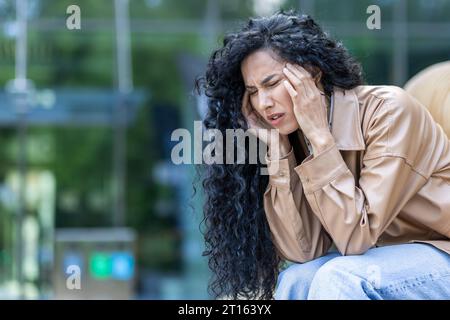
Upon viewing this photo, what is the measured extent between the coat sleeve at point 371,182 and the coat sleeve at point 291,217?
0.39ft

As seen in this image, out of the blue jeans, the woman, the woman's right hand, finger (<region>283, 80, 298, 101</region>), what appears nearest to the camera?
the blue jeans

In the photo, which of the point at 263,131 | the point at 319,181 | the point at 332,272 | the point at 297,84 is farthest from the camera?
the point at 263,131

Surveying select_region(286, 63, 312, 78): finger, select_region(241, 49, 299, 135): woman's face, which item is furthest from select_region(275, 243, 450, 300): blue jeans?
select_region(286, 63, 312, 78): finger

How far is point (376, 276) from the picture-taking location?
2.56 metres

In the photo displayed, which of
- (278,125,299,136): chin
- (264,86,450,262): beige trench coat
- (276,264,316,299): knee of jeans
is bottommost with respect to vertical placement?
(276,264,316,299): knee of jeans

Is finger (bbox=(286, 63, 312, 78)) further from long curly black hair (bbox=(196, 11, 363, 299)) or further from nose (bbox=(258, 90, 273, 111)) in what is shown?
A: nose (bbox=(258, 90, 273, 111))

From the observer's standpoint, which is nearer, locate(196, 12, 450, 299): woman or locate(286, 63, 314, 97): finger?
locate(196, 12, 450, 299): woman

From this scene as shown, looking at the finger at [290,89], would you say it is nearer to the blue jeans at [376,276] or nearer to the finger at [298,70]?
the finger at [298,70]

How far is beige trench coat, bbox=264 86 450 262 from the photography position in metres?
2.67

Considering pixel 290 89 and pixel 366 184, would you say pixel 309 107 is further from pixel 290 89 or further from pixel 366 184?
pixel 366 184

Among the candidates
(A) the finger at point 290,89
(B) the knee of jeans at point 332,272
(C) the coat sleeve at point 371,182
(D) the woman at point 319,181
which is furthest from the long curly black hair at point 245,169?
(B) the knee of jeans at point 332,272

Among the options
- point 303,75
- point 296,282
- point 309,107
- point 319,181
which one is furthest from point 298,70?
point 296,282

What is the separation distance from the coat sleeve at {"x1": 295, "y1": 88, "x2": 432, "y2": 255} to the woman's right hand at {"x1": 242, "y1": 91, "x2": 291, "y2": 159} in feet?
0.62

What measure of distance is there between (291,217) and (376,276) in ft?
1.30
